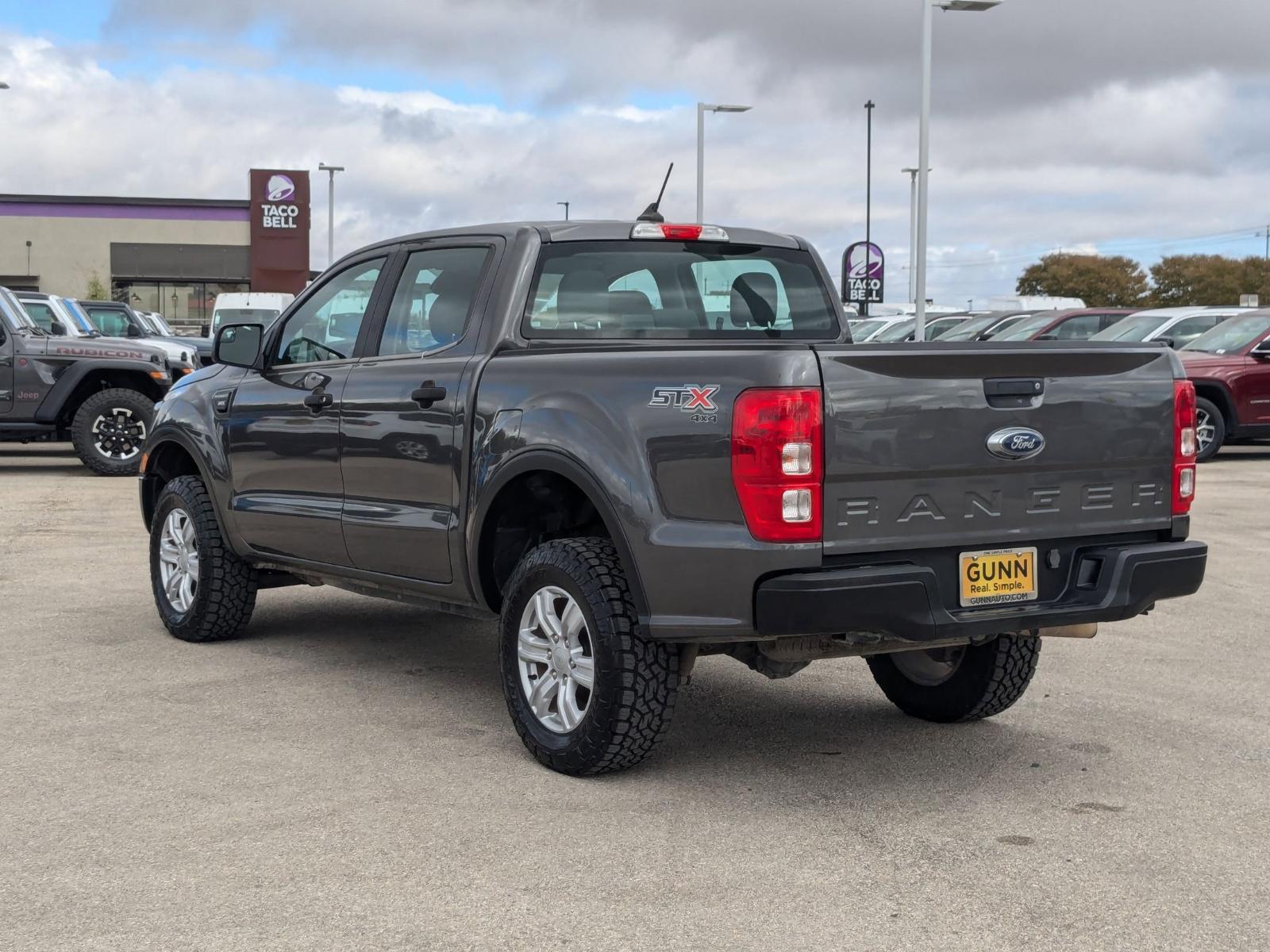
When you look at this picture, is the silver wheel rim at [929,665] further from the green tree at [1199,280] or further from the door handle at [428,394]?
the green tree at [1199,280]

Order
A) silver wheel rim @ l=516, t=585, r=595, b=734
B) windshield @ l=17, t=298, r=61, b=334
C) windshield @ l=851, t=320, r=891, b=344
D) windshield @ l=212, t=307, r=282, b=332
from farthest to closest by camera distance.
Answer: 1. windshield @ l=212, t=307, r=282, b=332
2. windshield @ l=851, t=320, r=891, b=344
3. windshield @ l=17, t=298, r=61, b=334
4. silver wheel rim @ l=516, t=585, r=595, b=734

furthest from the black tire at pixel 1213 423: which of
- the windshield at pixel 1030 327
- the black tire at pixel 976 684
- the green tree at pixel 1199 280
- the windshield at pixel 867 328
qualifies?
the green tree at pixel 1199 280

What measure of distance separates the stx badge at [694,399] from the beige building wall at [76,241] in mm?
65980

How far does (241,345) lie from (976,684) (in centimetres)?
354

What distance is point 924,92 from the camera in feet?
81.5

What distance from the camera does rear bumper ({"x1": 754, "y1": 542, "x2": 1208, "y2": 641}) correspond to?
4.56 meters

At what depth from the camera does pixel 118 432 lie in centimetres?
1661

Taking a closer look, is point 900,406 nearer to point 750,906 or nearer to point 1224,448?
point 750,906

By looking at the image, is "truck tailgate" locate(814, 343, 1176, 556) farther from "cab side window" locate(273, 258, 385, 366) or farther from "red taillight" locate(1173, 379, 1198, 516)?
"cab side window" locate(273, 258, 385, 366)

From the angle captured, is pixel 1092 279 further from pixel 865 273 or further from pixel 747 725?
pixel 747 725

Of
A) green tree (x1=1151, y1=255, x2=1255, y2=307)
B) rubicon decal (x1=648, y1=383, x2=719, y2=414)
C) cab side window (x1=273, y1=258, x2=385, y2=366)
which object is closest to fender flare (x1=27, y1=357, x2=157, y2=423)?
cab side window (x1=273, y1=258, x2=385, y2=366)

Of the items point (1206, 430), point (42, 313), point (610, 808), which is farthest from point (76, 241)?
point (610, 808)

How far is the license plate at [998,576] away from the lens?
4.84m

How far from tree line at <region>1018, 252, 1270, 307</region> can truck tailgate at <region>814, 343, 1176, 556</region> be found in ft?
337
